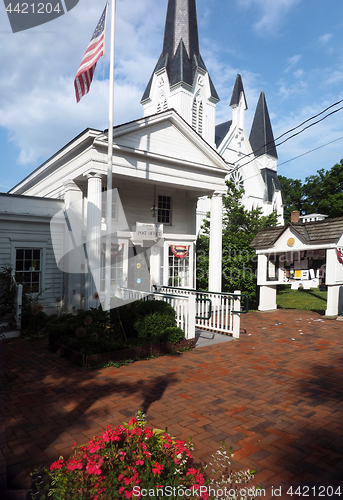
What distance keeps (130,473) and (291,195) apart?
57.4 meters

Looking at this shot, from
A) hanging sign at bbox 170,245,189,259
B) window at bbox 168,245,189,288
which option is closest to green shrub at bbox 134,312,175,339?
window at bbox 168,245,189,288

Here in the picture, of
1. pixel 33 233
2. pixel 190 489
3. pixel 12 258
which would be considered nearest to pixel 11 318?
pixel 12 258

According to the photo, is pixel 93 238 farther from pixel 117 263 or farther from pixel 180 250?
pixel 180 250

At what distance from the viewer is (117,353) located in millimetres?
6805

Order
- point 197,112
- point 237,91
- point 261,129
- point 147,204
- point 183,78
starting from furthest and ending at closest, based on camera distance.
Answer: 1. point 261,129
2. point 237,91
3. point 197,112
4. point 183,78
5. point 147,204

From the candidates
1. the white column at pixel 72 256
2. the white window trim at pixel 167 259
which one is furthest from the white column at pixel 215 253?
the white column at pixel 72 256

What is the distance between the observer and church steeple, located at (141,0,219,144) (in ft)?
99.5

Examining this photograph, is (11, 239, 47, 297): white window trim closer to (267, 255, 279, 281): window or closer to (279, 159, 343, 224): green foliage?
(267, 255, 279, 281): window

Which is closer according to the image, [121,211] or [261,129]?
[121,211]

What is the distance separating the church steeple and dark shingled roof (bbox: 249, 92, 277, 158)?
1498 centimetres

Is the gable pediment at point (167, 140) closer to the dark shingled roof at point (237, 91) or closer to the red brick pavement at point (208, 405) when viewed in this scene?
the red brick pavement at point (208, 405)

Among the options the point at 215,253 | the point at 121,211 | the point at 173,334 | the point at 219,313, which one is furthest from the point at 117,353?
the point at 215,253

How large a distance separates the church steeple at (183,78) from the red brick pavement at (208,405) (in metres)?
26.5

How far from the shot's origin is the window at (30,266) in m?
11.5
